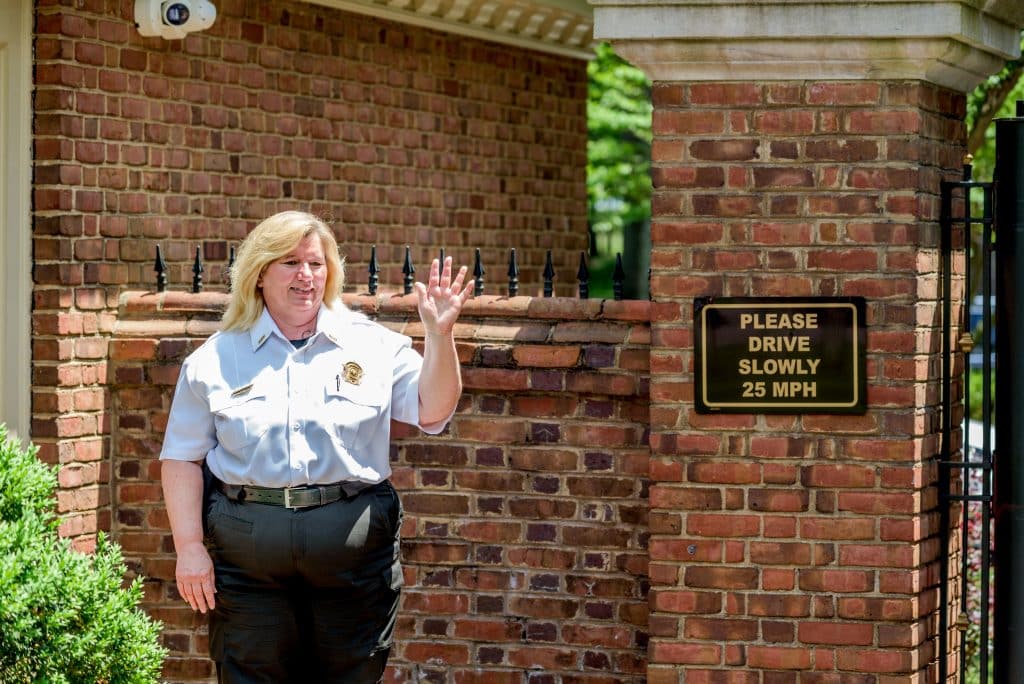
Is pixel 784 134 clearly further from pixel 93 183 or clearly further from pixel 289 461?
pixel 93 183

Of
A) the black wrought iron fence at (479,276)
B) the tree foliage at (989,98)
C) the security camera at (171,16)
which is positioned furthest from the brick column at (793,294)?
the tree foliage at (989,98)

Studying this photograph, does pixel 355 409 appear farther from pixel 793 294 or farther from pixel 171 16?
pixel 171 16

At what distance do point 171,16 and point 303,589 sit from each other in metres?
2.80

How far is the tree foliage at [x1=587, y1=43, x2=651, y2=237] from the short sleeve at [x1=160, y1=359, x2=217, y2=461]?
12.8 meters

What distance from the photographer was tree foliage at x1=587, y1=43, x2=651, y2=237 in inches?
738

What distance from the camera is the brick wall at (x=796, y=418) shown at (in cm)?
521

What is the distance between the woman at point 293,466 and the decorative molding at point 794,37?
4.11 ft

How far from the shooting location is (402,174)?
8180 millimetres

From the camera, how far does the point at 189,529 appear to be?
4.49m

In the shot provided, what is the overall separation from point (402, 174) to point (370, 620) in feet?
13.1

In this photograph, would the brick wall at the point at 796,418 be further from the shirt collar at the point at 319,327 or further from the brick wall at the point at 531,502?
the shirt collar at the point at 319,327

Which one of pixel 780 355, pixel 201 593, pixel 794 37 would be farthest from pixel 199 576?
pixel 794 37

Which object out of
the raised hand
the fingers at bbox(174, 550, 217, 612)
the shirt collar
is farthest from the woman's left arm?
the fingers at bbox(174, 550, 217, 612)

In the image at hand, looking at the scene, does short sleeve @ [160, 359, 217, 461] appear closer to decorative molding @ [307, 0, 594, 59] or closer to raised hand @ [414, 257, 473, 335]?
raised hand @ [414, 257, 473, 335]
